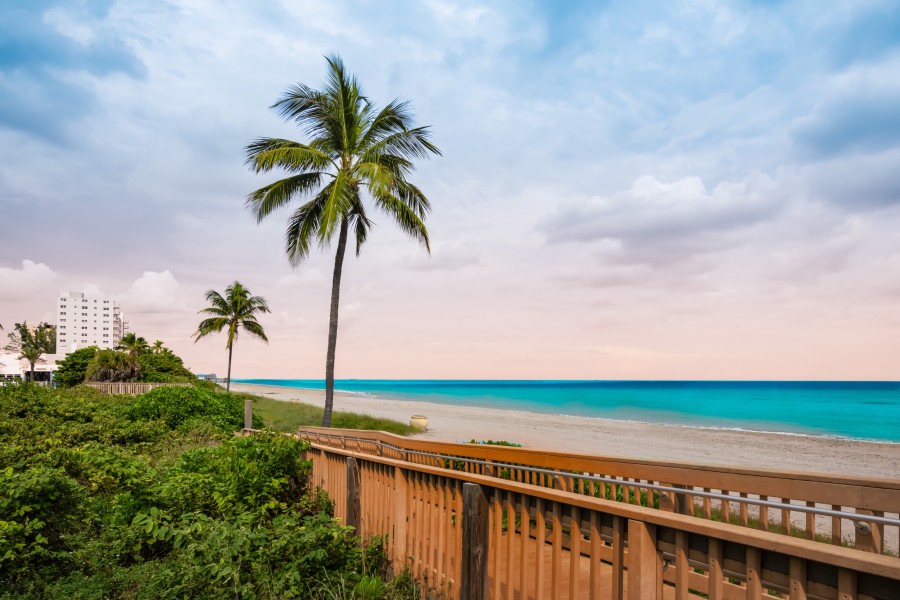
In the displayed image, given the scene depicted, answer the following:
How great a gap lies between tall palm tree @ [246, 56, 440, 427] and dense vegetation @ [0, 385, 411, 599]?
1010 cm

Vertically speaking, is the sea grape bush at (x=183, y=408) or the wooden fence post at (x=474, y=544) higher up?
the wooden fence post at (x=474, y=544)

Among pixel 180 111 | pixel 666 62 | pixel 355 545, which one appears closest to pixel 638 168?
pixel 666 62

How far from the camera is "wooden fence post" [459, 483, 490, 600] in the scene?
354 cm

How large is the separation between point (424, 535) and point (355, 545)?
1.30 m

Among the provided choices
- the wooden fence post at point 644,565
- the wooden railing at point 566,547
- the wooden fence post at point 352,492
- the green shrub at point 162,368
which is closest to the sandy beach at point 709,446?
the wooden fence post at point 352,492

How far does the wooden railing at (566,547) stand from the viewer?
1.88m

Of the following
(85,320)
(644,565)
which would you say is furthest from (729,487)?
(85,320)

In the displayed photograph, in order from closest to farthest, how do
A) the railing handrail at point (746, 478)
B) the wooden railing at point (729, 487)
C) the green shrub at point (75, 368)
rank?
the wooden railing at point (729, 487) < the railing handrail at point (746, 478) < the green shrub at point (75, 368)

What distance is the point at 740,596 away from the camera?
2.61 metres

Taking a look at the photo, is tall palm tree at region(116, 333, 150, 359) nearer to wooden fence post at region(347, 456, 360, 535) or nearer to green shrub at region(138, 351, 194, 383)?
green shrub at region(138, 351, 194, 383)

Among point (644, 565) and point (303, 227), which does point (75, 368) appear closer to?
point (303, 227)

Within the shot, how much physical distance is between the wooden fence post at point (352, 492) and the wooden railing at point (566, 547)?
10 millimetres

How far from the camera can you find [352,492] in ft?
19.1

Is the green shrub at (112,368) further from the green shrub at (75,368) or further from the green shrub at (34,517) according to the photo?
the green shrub at (34,517)
